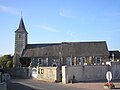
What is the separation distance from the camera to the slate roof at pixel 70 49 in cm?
7138

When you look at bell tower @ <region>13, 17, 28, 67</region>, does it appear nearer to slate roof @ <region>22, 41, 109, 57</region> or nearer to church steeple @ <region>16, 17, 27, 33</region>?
church steeple @ <region>16, 17, 27, 33</region>

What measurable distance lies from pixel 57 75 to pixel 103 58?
2603cm

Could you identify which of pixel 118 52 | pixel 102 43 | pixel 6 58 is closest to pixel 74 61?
pixel 102 43

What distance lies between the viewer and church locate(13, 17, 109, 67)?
232 ft

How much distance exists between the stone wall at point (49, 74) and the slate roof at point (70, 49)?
18369 mm

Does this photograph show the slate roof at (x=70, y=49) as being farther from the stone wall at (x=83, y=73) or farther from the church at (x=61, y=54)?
the stone wall at (x=83, y=73)

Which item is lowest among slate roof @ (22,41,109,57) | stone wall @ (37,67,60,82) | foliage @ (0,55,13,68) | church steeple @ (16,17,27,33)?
stone wall @ (37,67,60,82)

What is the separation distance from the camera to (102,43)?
73688mm

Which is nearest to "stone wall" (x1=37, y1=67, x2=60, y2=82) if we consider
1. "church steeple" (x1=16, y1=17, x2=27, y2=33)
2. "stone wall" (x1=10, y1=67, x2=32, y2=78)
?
"stone wall" (x1=10, y1=67, x2=32, y2=78)

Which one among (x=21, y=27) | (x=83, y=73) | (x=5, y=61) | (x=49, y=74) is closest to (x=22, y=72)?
(x=49, y=74)

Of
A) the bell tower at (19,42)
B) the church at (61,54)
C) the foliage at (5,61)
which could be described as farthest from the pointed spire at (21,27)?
the foliage at (5,61)

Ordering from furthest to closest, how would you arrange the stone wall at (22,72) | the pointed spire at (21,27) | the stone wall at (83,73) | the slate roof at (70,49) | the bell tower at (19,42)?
the pointed spire at (21,27), the bell tower at (19,42), the slate roof at (70,49), the stone wall at (22,72), the stone wall at (83,73)

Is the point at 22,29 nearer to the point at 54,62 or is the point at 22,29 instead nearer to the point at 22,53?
the point at 22,53

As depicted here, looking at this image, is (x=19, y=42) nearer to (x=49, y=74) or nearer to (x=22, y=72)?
(x=22, y=72)
